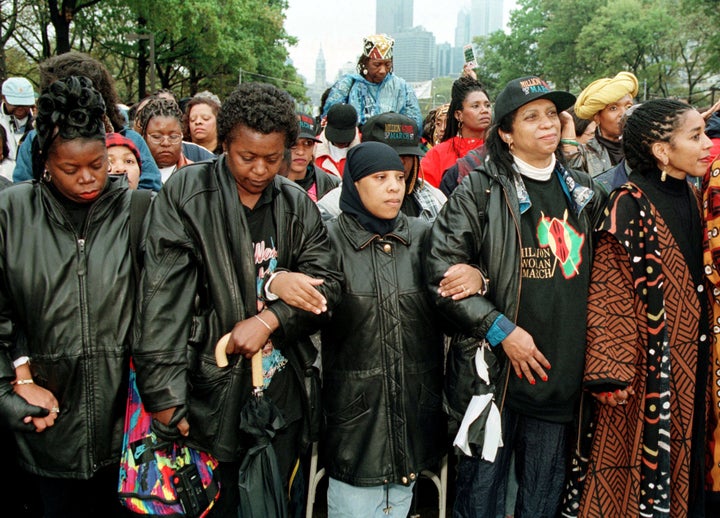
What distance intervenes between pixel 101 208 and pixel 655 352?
8.83 ft

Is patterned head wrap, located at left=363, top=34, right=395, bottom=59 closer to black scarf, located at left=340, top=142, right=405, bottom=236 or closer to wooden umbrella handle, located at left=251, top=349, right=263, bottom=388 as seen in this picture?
black scarf, located at left=340, top=142, right=405, bottom=236

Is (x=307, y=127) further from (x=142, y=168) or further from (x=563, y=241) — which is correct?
(x=563, y=241)

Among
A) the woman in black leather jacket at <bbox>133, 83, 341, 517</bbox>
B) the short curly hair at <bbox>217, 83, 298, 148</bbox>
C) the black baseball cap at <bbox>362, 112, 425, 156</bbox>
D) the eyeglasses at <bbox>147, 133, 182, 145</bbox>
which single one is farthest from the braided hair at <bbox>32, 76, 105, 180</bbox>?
the black baseball cap at <bbox>362, 112, 425, 156</bbox>

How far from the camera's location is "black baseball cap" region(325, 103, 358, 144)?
4.90m

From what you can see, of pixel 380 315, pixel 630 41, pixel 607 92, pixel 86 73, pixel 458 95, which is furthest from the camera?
pixel 630 41

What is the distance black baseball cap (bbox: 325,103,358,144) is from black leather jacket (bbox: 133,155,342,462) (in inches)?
98.7

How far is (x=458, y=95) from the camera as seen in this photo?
16.7 feet

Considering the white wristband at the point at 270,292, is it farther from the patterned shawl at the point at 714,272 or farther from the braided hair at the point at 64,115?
the patterned shawl at the point at 714,272

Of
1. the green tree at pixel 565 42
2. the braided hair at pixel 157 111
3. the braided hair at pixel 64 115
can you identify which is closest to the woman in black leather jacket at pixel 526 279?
the braided hair at pixel 64 115

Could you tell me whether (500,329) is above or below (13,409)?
above

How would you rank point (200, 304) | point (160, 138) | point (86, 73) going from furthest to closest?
point (160, 138) → point (86, 73) → point (200, 304)

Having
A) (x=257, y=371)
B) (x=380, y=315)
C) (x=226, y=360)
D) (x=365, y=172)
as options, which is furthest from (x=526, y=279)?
(x=226, y=360)

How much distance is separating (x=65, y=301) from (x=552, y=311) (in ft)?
7.19

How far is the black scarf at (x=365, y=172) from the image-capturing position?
287 centimetres
